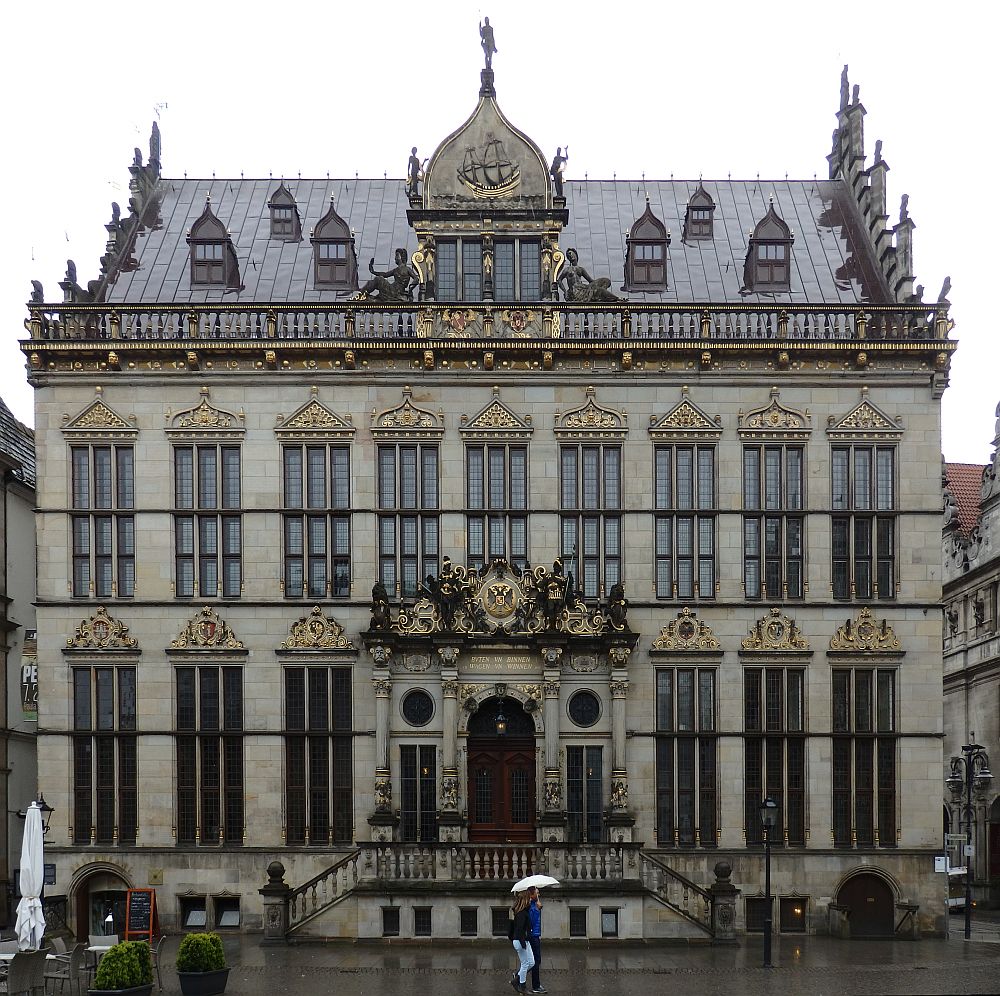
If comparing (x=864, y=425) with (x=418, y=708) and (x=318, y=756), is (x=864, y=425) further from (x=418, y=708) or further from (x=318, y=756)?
(x=318, y=756)

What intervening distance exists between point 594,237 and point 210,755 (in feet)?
64.7

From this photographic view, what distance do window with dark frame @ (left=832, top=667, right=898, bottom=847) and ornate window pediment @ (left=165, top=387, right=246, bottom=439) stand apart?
58.5 feet

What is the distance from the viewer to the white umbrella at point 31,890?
2777cm

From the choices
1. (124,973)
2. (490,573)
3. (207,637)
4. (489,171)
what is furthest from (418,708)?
(489,171)

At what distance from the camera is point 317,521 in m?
38.1

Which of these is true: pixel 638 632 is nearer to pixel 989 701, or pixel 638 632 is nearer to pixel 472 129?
pixel 472 129

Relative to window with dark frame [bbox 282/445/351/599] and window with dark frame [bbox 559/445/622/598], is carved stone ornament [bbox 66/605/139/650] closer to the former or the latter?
window with dark frame [bbox 282/445/351/599]

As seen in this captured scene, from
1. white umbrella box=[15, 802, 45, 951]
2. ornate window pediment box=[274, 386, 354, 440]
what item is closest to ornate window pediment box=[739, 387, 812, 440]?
ornate window pediment box=[274, 386, 354, 440]

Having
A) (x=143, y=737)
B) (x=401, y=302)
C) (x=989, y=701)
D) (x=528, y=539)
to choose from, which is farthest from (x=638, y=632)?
(x=989, y=701)

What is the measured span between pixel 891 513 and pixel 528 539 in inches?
Answer: 395

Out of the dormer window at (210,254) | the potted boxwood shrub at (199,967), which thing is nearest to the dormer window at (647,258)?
the dormer window at (210,254)

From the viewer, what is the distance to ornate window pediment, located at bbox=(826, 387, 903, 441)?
38281 mm

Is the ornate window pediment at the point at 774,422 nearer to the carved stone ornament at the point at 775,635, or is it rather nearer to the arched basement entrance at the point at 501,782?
the carved stone ornament at the point at 775,635

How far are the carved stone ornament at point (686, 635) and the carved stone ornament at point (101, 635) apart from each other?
14446mm
